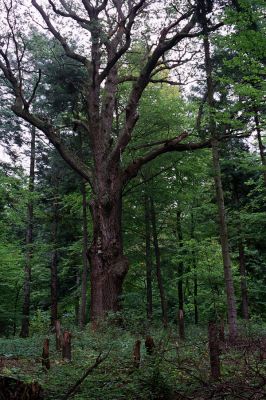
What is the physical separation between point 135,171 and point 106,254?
3451 mm

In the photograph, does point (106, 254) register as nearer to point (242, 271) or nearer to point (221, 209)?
point (221, 209)

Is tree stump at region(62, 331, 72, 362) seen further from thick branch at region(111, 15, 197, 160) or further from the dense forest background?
thick branch at region(111, 15, 197, 160)

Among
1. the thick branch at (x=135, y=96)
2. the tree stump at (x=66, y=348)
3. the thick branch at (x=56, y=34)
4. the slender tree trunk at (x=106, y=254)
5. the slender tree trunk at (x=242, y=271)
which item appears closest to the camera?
the tree stump at (x=66, y=348)

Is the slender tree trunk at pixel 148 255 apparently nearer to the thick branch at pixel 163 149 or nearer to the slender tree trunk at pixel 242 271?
the thick branch at pixel 163 149

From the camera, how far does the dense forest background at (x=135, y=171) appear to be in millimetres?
11000

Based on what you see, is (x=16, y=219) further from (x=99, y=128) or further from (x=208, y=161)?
(x=208, y=161)

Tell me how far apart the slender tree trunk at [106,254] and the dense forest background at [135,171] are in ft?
0.14

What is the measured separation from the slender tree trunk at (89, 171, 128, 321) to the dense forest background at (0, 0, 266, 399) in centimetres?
4

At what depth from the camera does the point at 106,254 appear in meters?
13.6

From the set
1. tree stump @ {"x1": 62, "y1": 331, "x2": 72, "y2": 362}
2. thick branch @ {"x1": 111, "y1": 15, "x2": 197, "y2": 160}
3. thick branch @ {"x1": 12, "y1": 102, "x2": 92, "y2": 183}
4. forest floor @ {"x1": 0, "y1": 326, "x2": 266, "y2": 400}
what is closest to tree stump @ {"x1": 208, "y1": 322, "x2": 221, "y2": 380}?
forest floor @ {"x1": 0, "y1": 326, "x2": 266, "y2": 400}

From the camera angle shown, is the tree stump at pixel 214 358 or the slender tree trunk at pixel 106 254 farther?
the slender tree trunk at pixel 106 254

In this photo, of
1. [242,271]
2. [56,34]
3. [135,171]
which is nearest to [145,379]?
[135,171]

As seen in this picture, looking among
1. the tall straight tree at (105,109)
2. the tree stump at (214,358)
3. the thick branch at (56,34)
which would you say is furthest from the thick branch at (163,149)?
the tree stump at (214,358)

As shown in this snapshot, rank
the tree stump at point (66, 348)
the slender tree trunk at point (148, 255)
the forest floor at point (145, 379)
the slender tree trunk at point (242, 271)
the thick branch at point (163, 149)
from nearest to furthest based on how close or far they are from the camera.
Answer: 1. the forest floor at point (145, 379)
2. the tree stump at point (66, 348)
3. the thick branch at point (163, 149)
4. the slender tree trunk at point (242, 271)
5. the slender tree trunk at point (148, 255)
